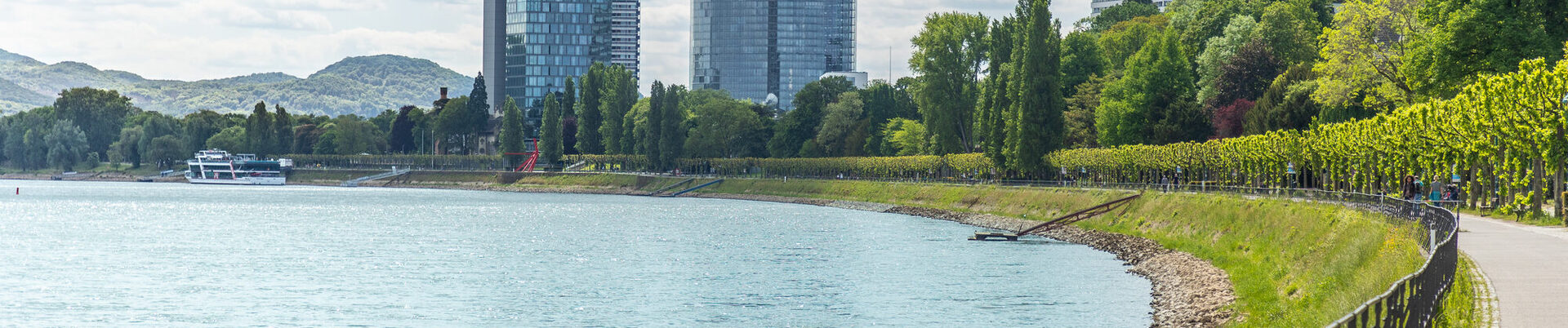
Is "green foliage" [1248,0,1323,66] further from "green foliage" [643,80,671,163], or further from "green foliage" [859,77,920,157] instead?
"green foliage" [643,80,671,163]

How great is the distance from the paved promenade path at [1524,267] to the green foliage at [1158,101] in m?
65.9

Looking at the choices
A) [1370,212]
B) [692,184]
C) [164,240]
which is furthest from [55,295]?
[692,184]

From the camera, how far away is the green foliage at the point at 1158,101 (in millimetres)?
112562

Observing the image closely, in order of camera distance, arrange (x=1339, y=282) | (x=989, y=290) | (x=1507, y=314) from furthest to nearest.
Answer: (x=989, y=290) < (x=1339, y=282) < (x=1507, y=314)

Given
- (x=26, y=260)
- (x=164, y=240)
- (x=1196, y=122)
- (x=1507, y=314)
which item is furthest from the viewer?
(x=1196, y=122)

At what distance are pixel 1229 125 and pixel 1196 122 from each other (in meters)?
8.08

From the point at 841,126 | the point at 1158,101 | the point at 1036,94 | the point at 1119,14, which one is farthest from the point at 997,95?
the point at 841,126

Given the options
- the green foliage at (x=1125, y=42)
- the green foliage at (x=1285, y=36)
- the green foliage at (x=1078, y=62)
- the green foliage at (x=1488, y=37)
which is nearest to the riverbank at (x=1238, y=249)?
the green foliage at (x=1488, y=37)

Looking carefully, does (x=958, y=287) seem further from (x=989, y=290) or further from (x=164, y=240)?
(x=164, y=240)

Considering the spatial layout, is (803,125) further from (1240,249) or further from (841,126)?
(1240,249)

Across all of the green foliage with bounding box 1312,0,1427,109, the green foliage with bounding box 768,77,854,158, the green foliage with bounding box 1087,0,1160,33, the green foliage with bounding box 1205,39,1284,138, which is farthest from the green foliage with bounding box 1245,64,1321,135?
the green foliage with bounding box 768,77,854,158

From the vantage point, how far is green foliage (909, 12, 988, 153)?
135125mm

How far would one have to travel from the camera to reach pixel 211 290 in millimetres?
54375

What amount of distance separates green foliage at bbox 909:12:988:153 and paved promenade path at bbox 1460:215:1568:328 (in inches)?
3500
